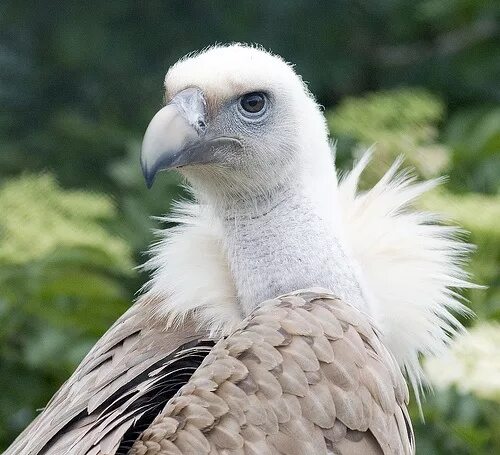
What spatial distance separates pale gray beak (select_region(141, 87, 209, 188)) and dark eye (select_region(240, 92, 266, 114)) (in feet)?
0.36

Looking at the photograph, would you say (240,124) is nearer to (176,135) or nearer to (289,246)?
(176,135)

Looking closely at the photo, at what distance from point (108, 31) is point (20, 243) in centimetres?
387

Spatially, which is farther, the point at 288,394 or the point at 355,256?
the point at 355,256

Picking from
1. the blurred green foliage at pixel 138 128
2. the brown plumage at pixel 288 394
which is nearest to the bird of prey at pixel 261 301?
the brown plumage at pixel 288 394

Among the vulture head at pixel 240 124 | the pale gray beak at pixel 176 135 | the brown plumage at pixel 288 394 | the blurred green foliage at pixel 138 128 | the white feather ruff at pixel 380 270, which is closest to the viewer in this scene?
the brown plumage at pixel 288 394

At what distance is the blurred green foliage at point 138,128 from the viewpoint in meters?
4.50

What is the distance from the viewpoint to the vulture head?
2865 millimetres

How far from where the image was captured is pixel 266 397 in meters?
2.57

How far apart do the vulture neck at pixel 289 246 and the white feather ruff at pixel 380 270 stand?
2.4 inches

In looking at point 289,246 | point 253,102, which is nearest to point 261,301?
point 289,246

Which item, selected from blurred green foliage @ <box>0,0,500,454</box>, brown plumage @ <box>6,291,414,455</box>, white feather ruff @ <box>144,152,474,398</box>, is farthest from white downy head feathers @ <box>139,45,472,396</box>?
blurred green foliage @ <box>0,0,500,454</box>

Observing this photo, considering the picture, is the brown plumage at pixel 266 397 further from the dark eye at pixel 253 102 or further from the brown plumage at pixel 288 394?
the dark eye at pixel 253 102

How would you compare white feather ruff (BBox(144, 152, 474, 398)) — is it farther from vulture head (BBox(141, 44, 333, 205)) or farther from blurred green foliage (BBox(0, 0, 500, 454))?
blurred green foliage (BBox(0, 0, 500, 454))

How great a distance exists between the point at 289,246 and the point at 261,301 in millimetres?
152
